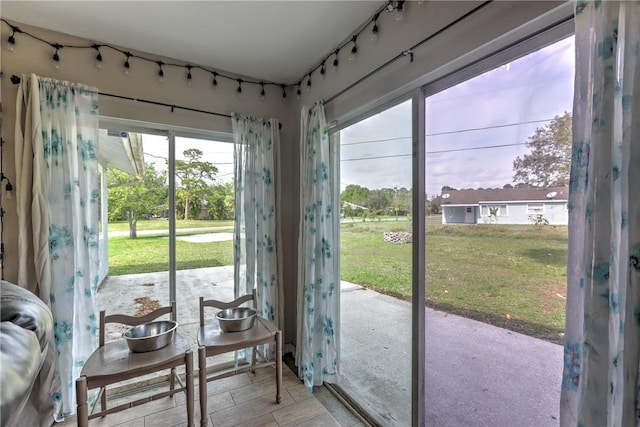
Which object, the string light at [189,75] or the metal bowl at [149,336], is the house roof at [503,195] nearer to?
the metal bowl at [149,336]

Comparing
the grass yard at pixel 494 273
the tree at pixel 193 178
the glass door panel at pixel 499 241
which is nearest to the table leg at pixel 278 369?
the grass yard at pixel 494 273

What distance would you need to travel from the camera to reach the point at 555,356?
0.98 meters

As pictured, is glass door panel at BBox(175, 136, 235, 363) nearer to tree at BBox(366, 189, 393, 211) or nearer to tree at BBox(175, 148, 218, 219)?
tree at BBox(175, 148, 218, 219)

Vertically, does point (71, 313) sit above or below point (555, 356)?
below

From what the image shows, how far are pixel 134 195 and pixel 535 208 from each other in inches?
103

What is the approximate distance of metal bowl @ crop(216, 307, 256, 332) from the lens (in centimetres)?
190

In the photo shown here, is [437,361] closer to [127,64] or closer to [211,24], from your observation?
[211,24]

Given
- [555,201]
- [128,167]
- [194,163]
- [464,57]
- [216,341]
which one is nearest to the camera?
[555,201]

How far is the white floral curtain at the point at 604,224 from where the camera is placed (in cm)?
66

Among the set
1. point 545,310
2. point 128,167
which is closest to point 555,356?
point 545,310

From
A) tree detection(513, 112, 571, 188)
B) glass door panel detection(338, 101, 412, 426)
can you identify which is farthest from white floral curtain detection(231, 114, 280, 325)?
tree detection(513, 112, 571, 188)

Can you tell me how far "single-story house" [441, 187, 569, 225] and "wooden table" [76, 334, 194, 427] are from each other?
5.57 feet

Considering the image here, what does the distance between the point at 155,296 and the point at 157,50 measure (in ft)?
6.45

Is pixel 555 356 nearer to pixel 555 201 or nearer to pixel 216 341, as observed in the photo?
pixel 555 201
